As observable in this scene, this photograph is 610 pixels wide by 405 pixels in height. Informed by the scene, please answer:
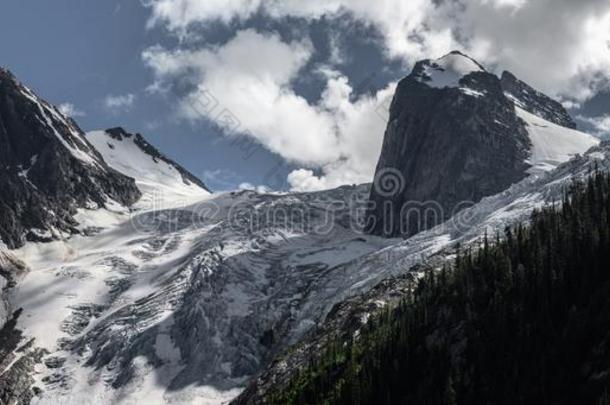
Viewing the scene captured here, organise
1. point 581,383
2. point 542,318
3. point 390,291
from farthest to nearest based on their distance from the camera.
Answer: point 390,291
point 542,318
point 581,383

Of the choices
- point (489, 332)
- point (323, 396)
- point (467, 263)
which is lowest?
point (323, 396)

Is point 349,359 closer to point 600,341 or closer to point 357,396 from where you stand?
point 357,396

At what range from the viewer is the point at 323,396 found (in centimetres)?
13025

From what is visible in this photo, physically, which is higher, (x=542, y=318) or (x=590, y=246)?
(x=590, y=246)

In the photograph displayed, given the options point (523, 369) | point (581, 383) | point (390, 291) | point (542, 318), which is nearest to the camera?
point (581, 383)

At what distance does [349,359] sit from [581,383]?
42.3m

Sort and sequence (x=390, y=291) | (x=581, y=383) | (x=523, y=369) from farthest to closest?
(x=390, y=291) < (x=523, y=369) < (x=581, y=383)

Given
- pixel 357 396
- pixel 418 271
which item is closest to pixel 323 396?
pixel 357 396

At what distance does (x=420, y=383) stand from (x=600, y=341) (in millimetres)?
27015

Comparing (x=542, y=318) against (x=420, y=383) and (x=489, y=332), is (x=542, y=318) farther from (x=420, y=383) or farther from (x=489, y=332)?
(x=420, y=383)

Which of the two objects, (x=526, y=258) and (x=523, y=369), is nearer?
(x=523, y=369)

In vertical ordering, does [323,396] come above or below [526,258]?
below

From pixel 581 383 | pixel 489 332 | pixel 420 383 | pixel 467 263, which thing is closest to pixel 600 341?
pixel 581 383

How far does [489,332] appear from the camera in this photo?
128375 millimetres
